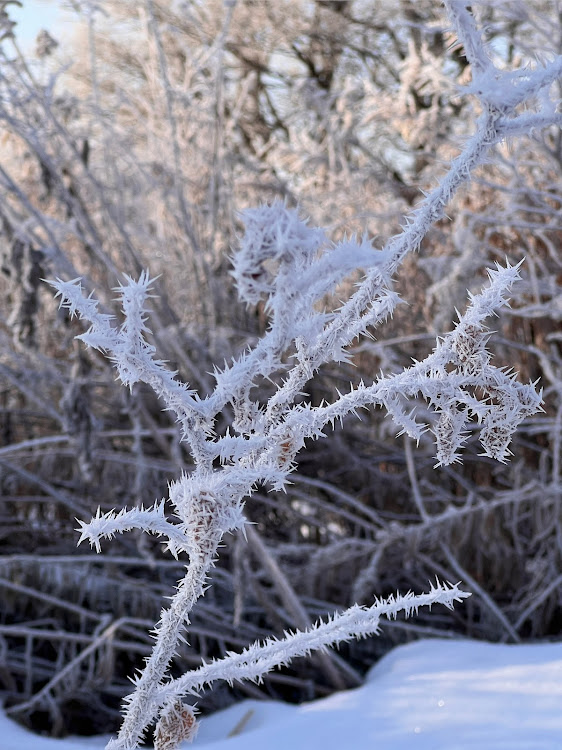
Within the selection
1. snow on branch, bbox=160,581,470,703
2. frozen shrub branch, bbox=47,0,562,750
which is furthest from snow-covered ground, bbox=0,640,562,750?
frozen shrub branch, bbox=47,0,562,750

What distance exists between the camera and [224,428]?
2498mm

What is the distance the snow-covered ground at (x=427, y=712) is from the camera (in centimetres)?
132

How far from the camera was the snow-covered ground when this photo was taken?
1324 millimetres

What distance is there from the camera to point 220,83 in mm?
2746

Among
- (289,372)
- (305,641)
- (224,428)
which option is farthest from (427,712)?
(224,428)

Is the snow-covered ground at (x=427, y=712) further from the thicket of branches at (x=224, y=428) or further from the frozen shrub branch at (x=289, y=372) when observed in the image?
the frozen shrub branch at (x=289, y=372)

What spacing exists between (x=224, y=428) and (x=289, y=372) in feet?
5.79

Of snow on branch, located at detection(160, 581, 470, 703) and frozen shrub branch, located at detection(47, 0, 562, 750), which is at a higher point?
frozen shrub branch, located at detection(47, 0, 562, 750)

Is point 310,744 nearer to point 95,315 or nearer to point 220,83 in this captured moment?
point 95,315

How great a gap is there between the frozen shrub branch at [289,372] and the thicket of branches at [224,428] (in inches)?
46.3

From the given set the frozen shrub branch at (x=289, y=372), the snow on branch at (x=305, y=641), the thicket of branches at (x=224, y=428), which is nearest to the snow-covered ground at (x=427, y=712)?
the thicket of branches at (x=224, y=428)

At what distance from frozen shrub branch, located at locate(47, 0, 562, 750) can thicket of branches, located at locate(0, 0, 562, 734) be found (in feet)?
3.86

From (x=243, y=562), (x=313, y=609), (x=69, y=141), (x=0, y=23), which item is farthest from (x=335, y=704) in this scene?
(x=0, y=23)

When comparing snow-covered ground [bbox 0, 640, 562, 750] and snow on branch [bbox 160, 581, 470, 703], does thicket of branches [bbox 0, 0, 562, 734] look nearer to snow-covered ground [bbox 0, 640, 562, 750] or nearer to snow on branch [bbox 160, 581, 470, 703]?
snow-covered ground [bbox 0, 640, 562, 750]
